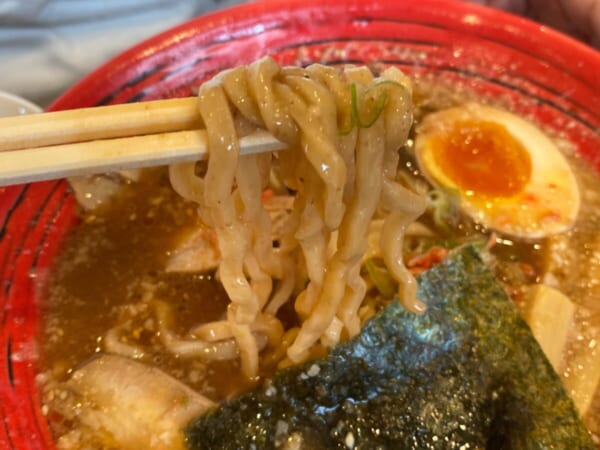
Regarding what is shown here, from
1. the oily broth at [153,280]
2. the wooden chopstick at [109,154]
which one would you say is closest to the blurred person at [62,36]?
the oily broth at [153,280]

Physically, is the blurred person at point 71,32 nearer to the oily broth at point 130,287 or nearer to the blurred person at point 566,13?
the blurred person at point 566,13

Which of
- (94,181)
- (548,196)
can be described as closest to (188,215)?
(94,181)

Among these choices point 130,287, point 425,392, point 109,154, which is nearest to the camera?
point 109,154

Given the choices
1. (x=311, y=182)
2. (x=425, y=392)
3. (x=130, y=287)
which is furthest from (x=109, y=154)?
(x=425, y=392)

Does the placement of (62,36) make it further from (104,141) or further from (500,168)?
(500,168)

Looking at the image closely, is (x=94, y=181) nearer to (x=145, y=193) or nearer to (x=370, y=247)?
(x=145, y=193)

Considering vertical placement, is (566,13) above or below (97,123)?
below
